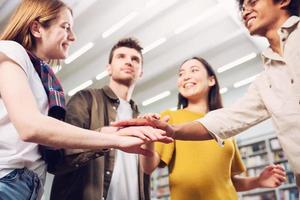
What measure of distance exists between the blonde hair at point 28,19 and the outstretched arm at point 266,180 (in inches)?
56.2

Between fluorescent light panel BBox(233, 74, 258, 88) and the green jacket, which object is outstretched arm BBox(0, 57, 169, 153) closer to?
the green jacket

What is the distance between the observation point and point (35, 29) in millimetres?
1345

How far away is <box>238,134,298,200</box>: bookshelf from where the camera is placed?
6402mm

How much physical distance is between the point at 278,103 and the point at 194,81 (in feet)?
2.69

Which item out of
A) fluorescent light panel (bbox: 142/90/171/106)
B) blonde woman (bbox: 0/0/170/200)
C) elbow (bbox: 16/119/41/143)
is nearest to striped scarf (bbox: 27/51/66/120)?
blonde woman (bbox: 0/0/170/200)

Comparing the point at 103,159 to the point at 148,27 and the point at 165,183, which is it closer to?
the point at 148,27

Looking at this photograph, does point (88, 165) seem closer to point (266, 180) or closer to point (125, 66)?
point (125, 66)

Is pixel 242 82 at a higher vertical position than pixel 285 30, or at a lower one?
higher

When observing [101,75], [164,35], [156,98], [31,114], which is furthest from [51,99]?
[156,98]

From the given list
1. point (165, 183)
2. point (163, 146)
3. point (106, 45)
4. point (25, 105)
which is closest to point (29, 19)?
point (25, 105)

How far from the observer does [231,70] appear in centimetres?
799

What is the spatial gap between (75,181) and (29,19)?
82 cm

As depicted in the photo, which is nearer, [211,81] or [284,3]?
[284,3]

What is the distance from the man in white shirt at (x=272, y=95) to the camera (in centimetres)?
132
